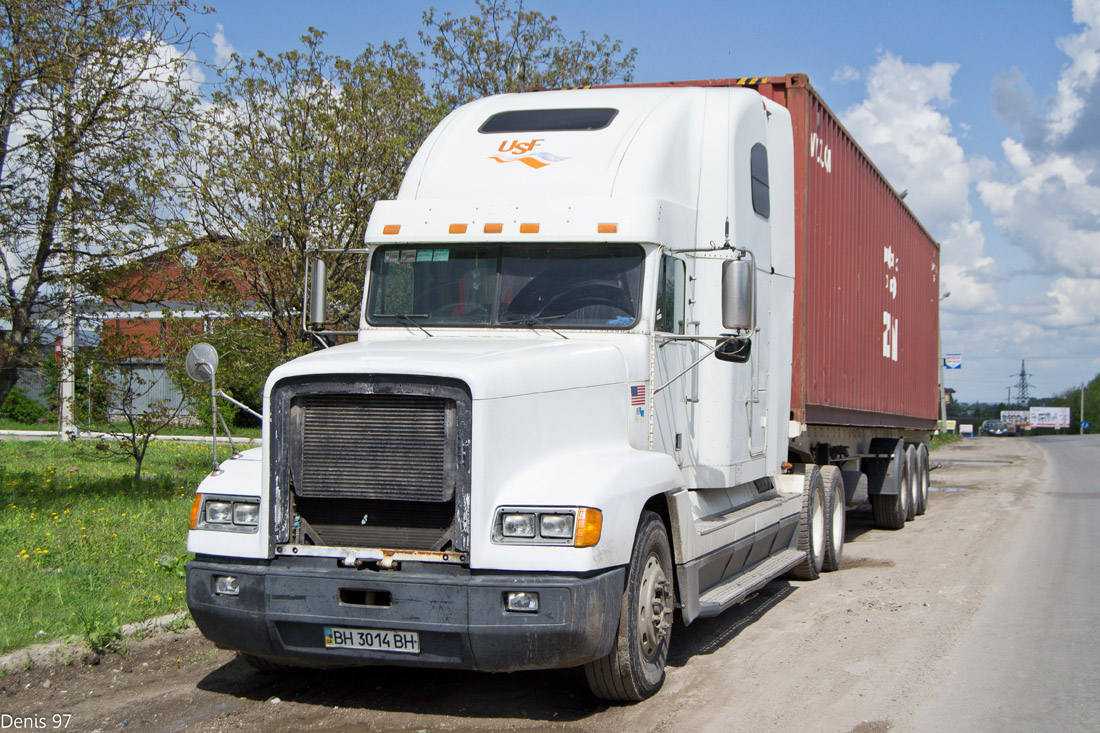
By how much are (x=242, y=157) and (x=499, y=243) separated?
7.79 metres

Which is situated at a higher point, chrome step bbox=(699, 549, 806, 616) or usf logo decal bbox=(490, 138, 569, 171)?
usf logo decal bbox=(490, 138, 569, 171)

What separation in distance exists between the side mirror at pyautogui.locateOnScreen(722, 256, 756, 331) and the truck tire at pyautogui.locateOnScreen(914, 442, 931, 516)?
1041 centimetres

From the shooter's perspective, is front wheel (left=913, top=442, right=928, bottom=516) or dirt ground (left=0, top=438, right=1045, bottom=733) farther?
front wheel (left=913, top=442, right=928, bottom=516)

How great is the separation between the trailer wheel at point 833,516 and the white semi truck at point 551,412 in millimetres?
650

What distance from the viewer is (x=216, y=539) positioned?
5566mm

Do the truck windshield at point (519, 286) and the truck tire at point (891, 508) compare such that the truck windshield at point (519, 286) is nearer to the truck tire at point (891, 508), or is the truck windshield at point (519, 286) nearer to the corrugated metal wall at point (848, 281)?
the corrugated metal wall at point (848, 281)

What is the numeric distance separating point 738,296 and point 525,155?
71.9 inches

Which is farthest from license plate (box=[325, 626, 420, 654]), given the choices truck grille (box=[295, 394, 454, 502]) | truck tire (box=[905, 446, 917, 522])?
truck tire (box=[905, 446, 917, 522])

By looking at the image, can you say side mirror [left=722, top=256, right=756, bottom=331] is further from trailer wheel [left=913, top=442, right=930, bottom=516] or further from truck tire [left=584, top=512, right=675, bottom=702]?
trailer wheel [left=913, top=442, right=930, bottom=516]

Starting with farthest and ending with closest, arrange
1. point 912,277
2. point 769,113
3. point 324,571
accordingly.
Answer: point 912,277 < point 769,113 < point 324,571

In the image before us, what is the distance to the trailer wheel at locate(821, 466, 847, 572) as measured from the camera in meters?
10.6

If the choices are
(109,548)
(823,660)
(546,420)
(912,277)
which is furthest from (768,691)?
(912,277)

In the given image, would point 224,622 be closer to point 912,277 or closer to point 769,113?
point 769,113

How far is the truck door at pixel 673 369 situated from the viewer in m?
6.67
